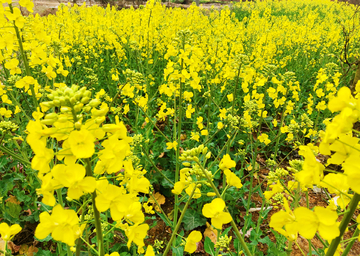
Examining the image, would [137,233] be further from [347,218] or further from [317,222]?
[347,218]

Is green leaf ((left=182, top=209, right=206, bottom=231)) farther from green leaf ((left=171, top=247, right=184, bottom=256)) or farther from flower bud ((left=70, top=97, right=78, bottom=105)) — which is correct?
flower bud ((left=70, top=97, right=78, bottom=105))

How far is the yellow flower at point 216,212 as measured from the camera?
1121 mm

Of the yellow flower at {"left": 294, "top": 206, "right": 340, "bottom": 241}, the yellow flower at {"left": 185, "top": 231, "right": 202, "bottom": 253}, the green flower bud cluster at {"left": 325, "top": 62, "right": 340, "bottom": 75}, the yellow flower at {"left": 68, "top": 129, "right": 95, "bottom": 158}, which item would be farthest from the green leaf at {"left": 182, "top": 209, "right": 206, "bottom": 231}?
the green flower bud cluster at {"left": 325, "top": 62, "right": 340, "bottom": 75}

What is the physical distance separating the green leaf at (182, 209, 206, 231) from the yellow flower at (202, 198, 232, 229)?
1815mm

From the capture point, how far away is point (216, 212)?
3.72 feet

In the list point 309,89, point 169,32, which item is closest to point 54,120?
point 169,32

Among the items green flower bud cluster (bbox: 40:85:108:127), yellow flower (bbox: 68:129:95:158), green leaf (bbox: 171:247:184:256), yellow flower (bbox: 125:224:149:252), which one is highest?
green flower bud cluster (bbox: 40:85:108:127)

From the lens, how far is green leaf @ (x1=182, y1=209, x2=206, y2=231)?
113 inches

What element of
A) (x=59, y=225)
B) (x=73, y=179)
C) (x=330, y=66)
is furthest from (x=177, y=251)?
(x=330, y=66)

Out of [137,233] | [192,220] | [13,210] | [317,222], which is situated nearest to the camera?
[317,222]

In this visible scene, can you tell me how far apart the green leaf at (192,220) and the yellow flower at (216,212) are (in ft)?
5.95

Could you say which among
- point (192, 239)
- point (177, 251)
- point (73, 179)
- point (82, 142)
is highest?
point (82, 142)

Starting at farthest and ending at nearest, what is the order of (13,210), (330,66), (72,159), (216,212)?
(330,66) → (13,210) → (216,212) → (72,159)

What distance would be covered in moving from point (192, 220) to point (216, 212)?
1.94 m
